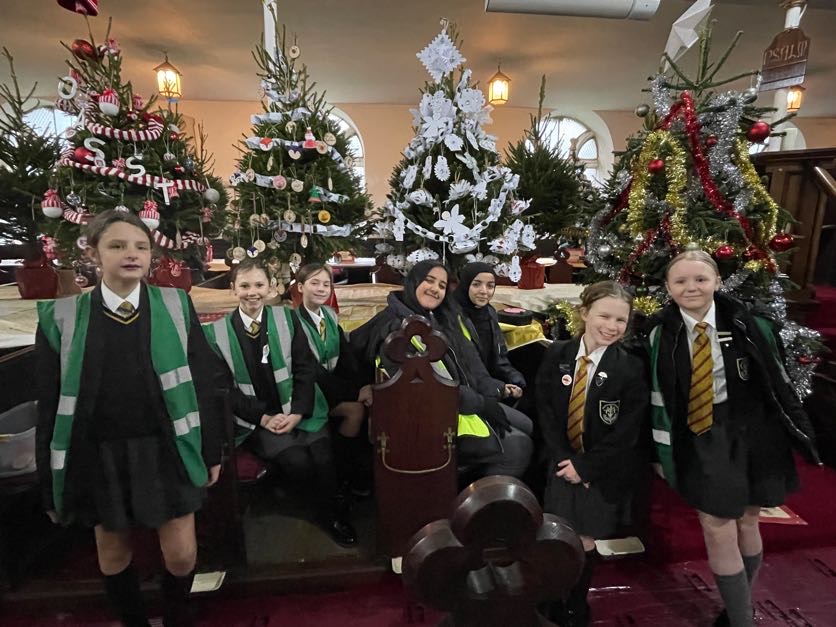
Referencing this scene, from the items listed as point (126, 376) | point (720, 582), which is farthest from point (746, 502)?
point (126, 376)

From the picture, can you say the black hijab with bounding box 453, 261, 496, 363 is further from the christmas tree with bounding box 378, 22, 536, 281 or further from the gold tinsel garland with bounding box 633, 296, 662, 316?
the gold tinsel garland with bounding box 633, 296, 662, 316

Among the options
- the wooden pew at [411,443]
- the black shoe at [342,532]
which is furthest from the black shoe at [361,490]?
the wooden pew at [411,443]

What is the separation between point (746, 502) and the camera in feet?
4.56

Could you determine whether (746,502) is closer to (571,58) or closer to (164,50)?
(571,58)

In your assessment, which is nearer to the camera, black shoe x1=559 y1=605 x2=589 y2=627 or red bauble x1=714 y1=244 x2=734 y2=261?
black shoe x1=559 y1=605 x2=589 y2=627

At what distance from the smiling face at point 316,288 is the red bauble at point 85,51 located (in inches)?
62.4

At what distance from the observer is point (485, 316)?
7.68 ft

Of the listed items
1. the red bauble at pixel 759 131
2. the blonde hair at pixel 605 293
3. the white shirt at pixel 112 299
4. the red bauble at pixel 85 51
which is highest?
the red bauble at pixel 85 51

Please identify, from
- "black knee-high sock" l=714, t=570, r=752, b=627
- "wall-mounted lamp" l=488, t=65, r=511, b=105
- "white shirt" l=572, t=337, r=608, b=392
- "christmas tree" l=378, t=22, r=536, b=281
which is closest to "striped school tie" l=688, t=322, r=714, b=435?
"white shirt" l=572, t=337, r=608, b=392

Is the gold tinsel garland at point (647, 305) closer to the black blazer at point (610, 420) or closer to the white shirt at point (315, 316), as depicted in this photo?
the black blazer at point (610, 420)

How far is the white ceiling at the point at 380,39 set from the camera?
13.5 feet

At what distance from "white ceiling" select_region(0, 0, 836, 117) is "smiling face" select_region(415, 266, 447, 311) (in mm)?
3324

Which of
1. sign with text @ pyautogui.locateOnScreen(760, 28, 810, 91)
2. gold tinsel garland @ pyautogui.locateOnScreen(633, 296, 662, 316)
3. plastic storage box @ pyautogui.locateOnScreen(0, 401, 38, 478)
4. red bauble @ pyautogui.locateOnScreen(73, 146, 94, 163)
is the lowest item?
plastic storage box @ pyautogui.locateOnScreen(0, 401, 38, 478)

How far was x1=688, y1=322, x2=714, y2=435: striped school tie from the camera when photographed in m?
1.41
